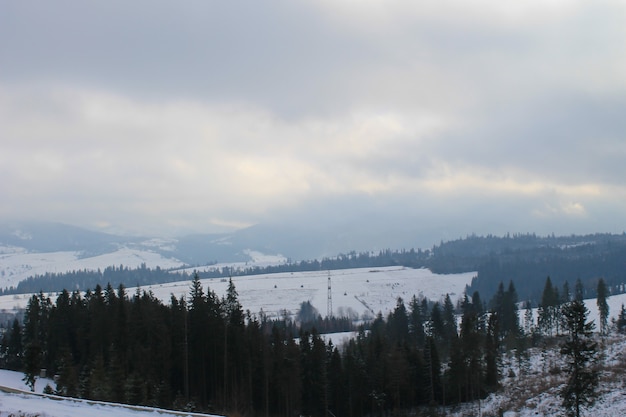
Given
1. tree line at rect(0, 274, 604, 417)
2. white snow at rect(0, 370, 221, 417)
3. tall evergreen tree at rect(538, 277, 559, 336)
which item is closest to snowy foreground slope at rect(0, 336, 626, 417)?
white snow at rect(0, 370, 221, 417)

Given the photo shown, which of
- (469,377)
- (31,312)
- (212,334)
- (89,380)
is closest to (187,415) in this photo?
(89,380)

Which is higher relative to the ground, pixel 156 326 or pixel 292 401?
pixel 156 326

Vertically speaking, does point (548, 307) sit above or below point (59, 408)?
below

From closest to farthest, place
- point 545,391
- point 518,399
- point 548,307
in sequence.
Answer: point 545,391, point 518,399, point 548,307

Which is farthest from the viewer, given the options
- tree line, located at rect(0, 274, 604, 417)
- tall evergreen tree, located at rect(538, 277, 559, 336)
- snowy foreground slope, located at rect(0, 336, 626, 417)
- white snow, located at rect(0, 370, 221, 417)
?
tall evergreen tree, located at rect(538, 277, 559, 336)

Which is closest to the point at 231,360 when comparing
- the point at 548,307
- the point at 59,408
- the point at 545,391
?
the point at 545,391

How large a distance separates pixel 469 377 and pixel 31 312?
196ft

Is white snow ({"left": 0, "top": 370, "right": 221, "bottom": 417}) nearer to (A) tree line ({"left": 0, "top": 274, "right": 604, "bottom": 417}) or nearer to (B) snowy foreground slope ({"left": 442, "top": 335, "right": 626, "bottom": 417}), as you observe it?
(A) tree line ({"left": 0, "top": 274, "right": 604, "bottom": 417})

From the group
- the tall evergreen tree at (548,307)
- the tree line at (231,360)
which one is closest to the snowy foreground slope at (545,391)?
the tree line at (231,360)

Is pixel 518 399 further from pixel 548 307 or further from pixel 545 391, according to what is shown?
pixel 548 307

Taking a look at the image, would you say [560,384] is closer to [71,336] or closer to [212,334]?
[212,334]

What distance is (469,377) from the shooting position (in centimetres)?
6956

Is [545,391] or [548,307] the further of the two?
[548,307]

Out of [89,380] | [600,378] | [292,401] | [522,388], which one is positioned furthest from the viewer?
[522,388]
